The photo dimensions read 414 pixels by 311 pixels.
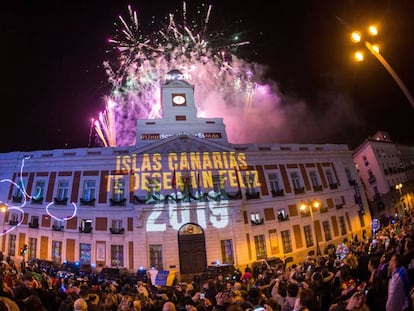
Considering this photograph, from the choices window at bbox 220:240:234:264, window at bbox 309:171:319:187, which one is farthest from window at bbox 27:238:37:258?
window at bbox 309:171:319:187

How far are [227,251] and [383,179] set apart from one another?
108 ft

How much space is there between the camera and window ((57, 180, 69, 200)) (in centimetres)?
2461

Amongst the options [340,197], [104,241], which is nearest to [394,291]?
[104,241]

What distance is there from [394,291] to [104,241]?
22288 millimetres

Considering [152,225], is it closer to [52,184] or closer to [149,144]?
[149,144]

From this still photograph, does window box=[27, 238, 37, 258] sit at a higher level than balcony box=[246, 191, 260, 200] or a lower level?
lower

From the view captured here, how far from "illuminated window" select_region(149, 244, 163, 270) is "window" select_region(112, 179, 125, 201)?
4.99 metres

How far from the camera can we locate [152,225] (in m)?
22.5

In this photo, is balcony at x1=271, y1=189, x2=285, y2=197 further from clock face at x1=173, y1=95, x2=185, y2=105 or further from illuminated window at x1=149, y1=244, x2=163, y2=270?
clock face at x1=173, y1=95, x2=185, y2=105

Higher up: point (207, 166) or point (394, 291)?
point (207, 166)

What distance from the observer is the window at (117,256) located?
2253 cm

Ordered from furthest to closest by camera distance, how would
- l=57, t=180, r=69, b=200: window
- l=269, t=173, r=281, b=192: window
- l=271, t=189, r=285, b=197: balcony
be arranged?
l=269, t=173, r=281, b=192: window → l=271, t=189, r=285, b=197: balcony → l=57, t=180, r=69, b=200: window

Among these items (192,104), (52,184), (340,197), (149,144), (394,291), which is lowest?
(394,291)

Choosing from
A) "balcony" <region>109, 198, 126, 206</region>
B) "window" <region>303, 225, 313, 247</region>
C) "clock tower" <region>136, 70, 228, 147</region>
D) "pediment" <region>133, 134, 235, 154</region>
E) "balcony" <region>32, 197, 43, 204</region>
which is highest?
"clock tower" <region>136, 70, 228, 147</region>
